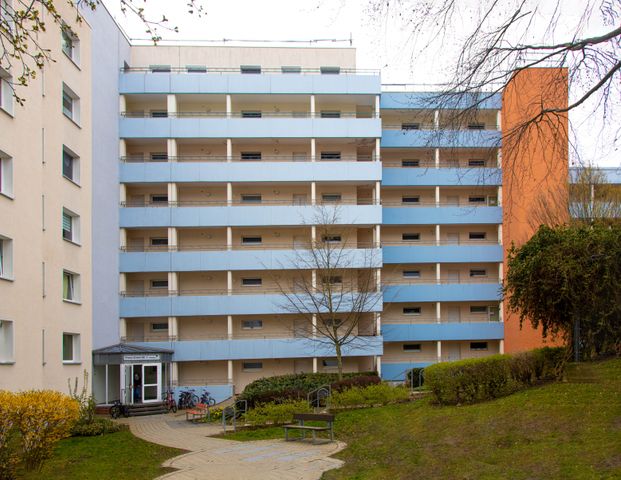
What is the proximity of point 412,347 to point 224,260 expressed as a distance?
13.0m

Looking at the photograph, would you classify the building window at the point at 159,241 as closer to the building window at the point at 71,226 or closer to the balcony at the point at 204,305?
the balcony at the point at 204,305

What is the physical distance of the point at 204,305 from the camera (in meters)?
37.5

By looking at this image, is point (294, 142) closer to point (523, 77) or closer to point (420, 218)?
point (420, 218)

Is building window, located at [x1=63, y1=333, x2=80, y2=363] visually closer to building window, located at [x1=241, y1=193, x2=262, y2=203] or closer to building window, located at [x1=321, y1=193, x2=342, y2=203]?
building window, located at [x1=241, y1=193, x2=262, y2=203]

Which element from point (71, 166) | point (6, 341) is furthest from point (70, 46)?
point (6, 341)

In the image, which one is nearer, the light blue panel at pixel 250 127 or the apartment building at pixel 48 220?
the apartment building at pixel 48 220

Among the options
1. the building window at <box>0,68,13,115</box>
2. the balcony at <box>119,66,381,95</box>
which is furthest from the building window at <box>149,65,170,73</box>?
the building window at <box>0,68,13,115</box>

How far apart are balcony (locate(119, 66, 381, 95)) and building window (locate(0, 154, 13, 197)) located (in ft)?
64.0

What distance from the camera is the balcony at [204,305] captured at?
3691 centimetres

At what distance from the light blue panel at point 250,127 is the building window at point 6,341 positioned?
66.7 feet

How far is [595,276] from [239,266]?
2410cm

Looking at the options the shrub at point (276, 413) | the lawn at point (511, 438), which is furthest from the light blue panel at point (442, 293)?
the lawn at point (511, 438)

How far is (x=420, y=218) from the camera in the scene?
135 feet

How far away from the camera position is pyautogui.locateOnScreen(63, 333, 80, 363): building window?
25219 mm
